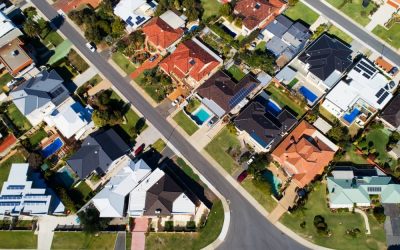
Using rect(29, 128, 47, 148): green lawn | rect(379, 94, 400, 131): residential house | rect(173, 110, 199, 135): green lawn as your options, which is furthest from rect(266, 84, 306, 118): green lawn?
rect(29, 128, 47, 148): green lawn

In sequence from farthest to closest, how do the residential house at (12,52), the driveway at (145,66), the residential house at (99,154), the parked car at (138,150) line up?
the driveway at (145,66), the residential house at (12,52), the parked car at (138,150), the residential house at (99,154)

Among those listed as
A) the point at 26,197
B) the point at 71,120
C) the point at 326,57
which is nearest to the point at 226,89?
the point at 326,57

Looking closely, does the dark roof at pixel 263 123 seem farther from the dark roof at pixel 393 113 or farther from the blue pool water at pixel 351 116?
the dark roof at pixel 393 113

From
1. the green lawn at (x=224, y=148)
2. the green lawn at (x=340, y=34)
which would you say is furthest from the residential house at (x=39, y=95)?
the green lawn at (x=340, y=34)

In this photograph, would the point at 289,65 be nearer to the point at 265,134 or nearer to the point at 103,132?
the point at 265,134

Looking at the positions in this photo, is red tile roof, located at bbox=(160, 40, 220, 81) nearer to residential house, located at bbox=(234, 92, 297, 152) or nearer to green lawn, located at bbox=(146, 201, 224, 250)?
residential house, located at bbox=(234, 92, 297, 152)

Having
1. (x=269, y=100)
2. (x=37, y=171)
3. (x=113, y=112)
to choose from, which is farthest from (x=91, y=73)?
(x=269, y=100)
